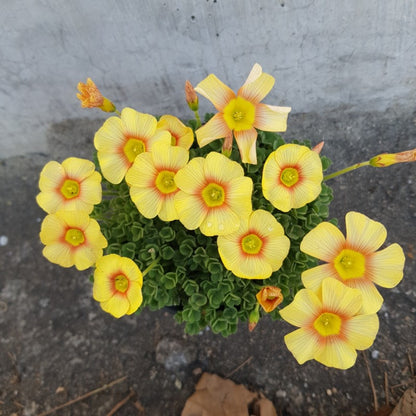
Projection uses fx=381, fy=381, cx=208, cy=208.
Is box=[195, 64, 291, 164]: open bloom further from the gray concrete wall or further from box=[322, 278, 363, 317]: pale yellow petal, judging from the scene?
the gray concrete wall

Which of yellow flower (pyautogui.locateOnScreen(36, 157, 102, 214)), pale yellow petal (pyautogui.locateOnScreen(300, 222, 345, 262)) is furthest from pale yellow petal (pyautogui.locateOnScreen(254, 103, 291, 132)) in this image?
yellow flower (pyautogui.locateOnScreen(36, 157, 102, 214))

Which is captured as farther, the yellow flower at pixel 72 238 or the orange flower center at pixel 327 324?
the yellow flower at pixel 72 238

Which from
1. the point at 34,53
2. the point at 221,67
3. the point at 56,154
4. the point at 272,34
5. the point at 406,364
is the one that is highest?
the point at 34,53

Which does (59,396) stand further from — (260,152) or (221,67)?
(221,67)

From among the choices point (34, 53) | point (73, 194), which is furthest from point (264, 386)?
point (34, 53)

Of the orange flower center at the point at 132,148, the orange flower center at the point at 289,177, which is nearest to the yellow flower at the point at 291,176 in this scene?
the orange flower center at the point at 289,177

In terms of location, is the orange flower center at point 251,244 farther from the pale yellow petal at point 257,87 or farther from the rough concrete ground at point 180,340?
the rough concrete ground at point 180,340
